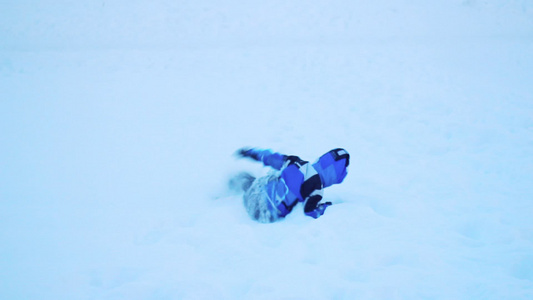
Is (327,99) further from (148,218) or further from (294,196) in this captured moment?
(148,218)

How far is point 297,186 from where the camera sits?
2428 millimetres

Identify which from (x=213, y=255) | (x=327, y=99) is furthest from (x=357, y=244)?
(x=327, y=99)

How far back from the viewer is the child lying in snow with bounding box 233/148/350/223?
7.95ft

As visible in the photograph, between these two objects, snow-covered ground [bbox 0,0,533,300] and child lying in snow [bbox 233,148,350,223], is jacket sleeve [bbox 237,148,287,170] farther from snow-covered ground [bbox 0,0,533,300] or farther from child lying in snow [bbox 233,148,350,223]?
snow-covered ground [bbox 0,0,533,300]

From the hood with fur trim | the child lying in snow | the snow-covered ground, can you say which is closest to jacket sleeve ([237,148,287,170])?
the child lying in snow

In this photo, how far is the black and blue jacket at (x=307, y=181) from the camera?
2.42m

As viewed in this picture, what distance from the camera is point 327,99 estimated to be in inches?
200

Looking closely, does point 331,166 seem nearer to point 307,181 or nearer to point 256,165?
point 307,181

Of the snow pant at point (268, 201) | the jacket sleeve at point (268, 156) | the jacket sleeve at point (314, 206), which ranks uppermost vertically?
the jacket sleeve at point (268, 156)

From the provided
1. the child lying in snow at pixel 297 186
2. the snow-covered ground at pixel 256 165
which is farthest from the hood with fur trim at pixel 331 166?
the snow-covered ground at pixel 256 165

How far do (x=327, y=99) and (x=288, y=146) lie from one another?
1642 millimetres

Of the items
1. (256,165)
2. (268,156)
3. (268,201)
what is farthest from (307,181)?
(256,165)

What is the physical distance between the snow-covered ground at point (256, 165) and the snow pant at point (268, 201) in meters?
0.10

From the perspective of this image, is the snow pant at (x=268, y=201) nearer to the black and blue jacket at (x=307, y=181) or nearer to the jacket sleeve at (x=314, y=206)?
the black and blue jacket at (x=307, y=181)
